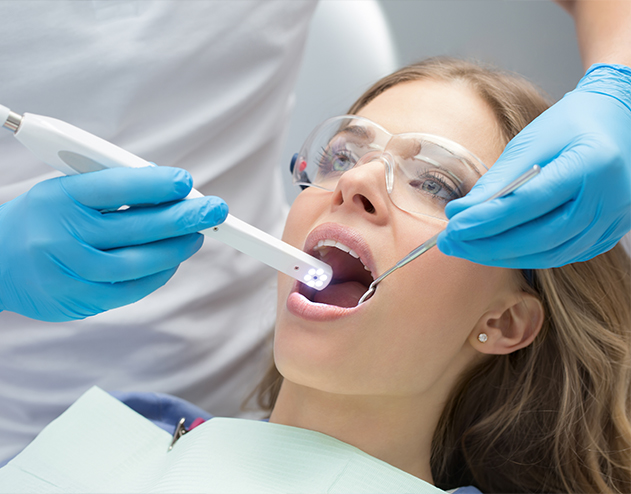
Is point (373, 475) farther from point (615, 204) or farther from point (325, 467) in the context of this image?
point (615, 204)

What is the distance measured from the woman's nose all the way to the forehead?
0.48 ft

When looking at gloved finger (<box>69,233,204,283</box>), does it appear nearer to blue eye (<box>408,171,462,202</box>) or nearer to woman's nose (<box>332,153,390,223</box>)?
woman's nose (<box>332,153,390,223</box>)

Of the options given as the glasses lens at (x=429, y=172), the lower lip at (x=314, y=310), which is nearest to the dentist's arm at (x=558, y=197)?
the glasses lens at (x=429, y=172)

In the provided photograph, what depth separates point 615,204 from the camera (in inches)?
37.9

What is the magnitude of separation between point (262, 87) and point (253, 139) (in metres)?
0.16

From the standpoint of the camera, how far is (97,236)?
42.4 inches

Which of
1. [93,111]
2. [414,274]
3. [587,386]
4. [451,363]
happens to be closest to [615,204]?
[414,274]

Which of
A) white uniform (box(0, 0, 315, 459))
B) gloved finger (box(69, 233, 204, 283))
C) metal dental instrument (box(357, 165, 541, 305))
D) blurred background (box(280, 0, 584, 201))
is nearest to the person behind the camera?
metal dental instrument (box(357, 165, 541, 305))

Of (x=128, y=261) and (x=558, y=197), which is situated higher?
(x=558, y=197)

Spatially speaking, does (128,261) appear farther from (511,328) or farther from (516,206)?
(511,328)

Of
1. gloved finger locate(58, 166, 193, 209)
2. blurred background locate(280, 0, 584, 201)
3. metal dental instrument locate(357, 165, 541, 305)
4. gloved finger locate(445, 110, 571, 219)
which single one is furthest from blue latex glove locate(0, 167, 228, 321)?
blurred background locate(280, 0, 584, 201)

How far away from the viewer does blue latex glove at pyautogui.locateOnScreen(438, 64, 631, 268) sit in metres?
0.92

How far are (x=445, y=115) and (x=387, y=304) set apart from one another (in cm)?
45

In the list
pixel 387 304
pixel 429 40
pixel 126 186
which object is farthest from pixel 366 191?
pixel 429 40
